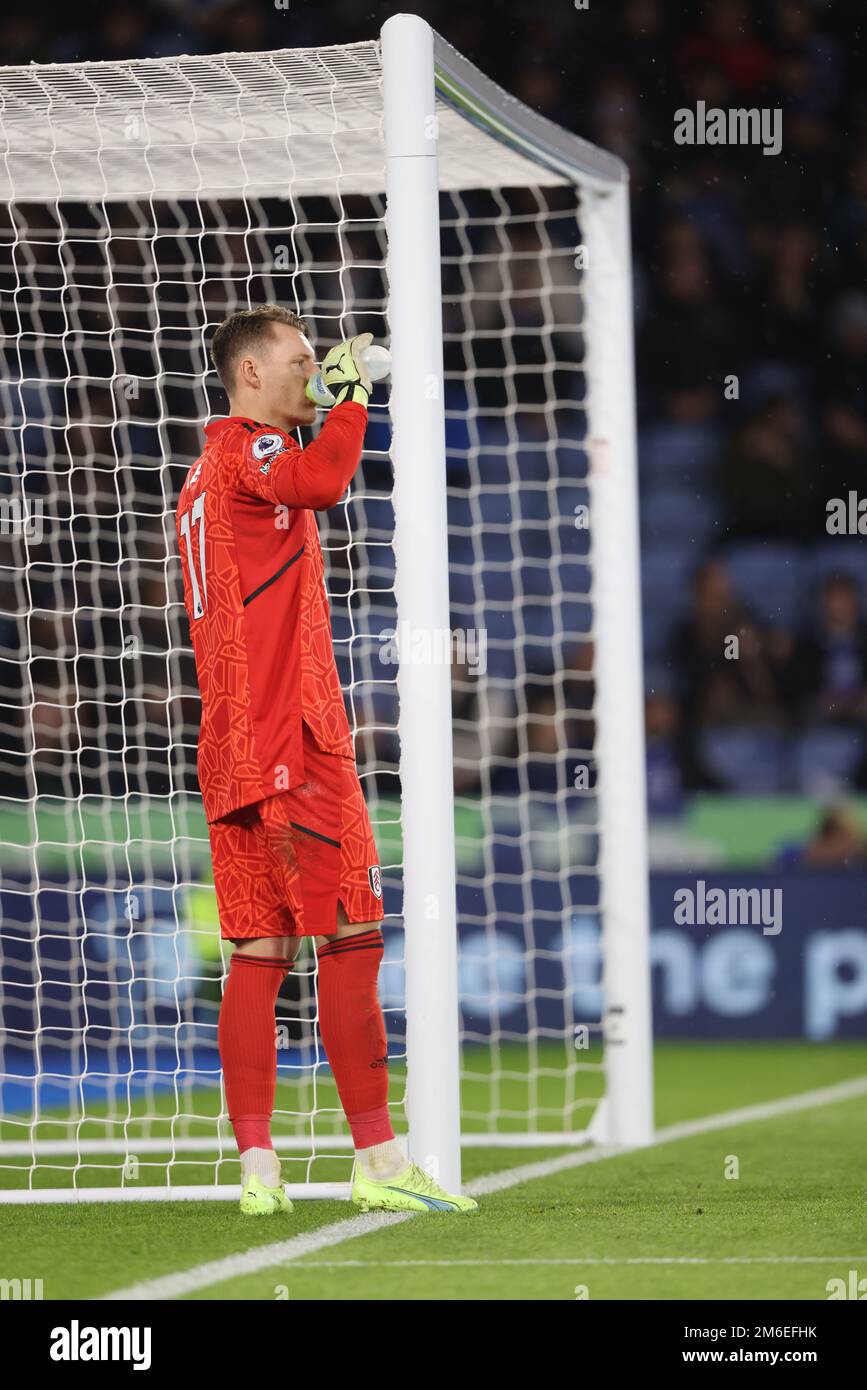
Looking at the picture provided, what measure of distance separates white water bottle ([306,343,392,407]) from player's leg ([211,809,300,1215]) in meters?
0.83

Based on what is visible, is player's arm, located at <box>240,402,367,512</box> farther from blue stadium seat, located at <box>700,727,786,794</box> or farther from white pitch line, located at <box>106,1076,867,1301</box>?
blue stadium seat, located at <box>700,727,786,794</box>

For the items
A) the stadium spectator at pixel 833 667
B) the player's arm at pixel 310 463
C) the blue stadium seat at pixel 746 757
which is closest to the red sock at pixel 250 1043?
the player's arm at pixel 310 463

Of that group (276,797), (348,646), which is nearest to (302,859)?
(276,797)

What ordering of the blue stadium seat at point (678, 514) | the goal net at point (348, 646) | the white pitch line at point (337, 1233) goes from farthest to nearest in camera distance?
the blue stadium seat at point (678, 514) < the goal net at point (348, 646) < the white pitch line at point (337, 1233)

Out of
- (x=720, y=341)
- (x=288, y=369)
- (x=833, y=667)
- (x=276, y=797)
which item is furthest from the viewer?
(x=720, y=341)

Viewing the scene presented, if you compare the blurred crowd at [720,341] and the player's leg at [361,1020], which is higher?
the blurred crowd at [720,341]

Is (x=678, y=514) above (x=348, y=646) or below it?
above

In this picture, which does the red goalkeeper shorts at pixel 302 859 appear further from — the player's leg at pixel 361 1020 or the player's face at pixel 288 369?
the player's face at pixel 288 369

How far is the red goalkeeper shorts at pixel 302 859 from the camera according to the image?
3.87 meters

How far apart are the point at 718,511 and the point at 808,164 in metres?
2.43

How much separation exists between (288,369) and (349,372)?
8.2 inches

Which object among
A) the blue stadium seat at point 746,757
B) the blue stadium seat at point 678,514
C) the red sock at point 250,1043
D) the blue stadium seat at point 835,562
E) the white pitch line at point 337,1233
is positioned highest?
the blue stadium seat at point 678,514

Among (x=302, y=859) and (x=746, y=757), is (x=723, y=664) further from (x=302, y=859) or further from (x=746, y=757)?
(x=302, y=859)

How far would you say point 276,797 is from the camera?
3.86 m
